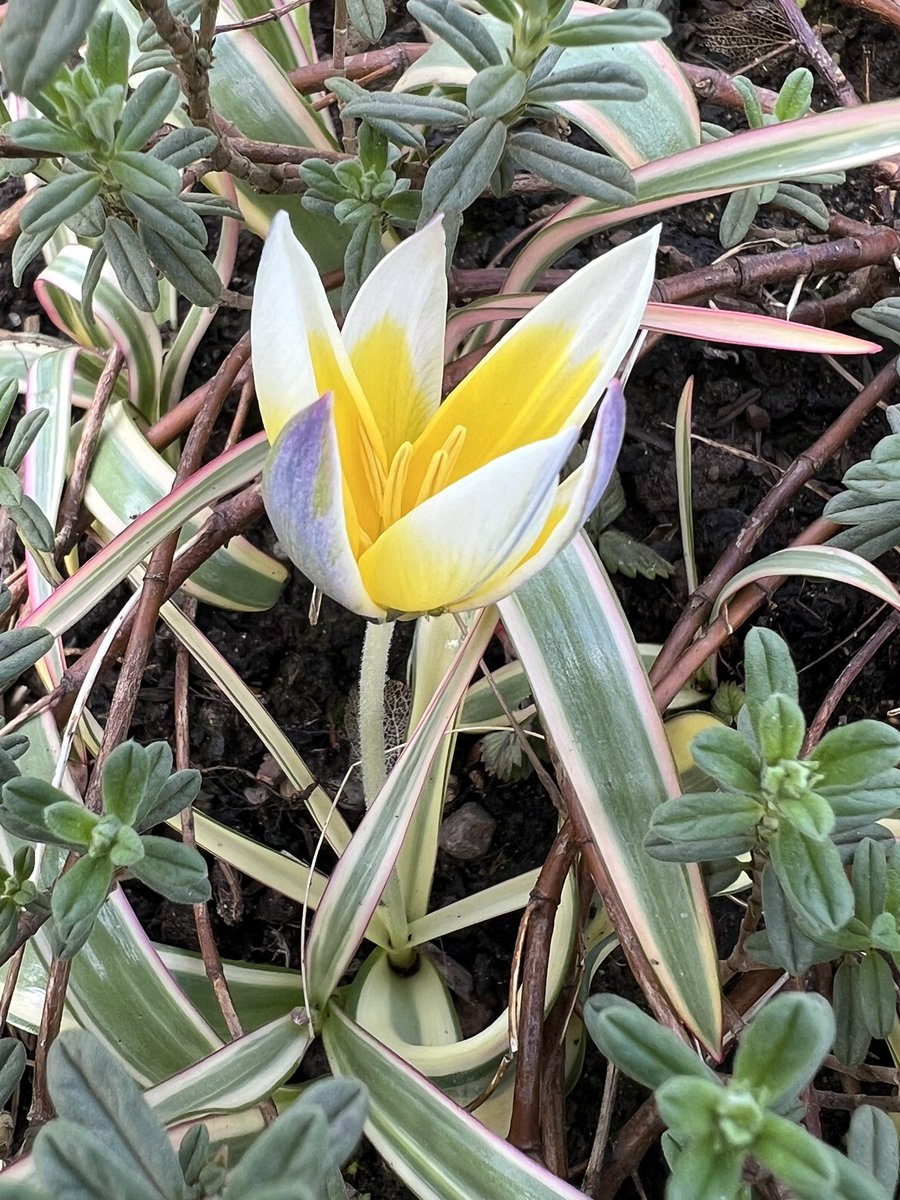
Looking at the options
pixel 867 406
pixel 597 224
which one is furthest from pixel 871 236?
pixel 597 224

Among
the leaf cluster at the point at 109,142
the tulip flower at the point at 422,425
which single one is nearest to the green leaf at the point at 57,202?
the leaf cluster at the point at 109,142

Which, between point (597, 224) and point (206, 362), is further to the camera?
point (206, 362)

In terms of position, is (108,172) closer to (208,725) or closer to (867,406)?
(208,725)

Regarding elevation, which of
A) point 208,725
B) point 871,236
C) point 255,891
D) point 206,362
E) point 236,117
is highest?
point 236,117

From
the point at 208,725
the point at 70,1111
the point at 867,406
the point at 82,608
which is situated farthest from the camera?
the point at 208,725

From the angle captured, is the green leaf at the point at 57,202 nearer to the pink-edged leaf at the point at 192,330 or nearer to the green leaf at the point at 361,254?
the green leaf at the point at 361,254

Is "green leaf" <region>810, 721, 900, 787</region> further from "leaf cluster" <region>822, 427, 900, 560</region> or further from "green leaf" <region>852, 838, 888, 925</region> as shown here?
"leaf cluster" <region>822, 427, 900, 560</region>

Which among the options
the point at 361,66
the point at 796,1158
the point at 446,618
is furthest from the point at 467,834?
the point at 361,66
